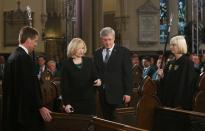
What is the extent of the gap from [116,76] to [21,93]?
5.43 feet

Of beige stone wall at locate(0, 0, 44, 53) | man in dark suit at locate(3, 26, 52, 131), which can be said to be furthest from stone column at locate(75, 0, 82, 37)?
man in dark suit at locate(3, 26, 52, 131)

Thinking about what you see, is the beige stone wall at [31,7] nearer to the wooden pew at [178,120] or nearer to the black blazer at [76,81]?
the black blazer at [76,81]

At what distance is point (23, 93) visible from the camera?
5199 mm

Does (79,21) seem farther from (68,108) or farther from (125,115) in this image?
(68,108)

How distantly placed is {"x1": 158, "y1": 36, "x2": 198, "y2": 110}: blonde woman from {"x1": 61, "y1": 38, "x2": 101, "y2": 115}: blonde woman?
3.91ft

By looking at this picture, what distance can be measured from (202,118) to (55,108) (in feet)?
9.35

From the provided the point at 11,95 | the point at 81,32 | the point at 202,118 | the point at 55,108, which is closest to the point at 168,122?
the point at 202,118

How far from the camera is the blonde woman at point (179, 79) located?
6.71m

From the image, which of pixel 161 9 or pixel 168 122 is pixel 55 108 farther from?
pixel 161 9

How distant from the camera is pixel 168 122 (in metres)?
5.53

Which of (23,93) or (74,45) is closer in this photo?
(23,93)

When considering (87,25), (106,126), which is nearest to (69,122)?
(106,126)

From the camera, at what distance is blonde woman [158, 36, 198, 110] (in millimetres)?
6715

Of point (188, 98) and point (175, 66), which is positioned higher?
point (175, 66)
